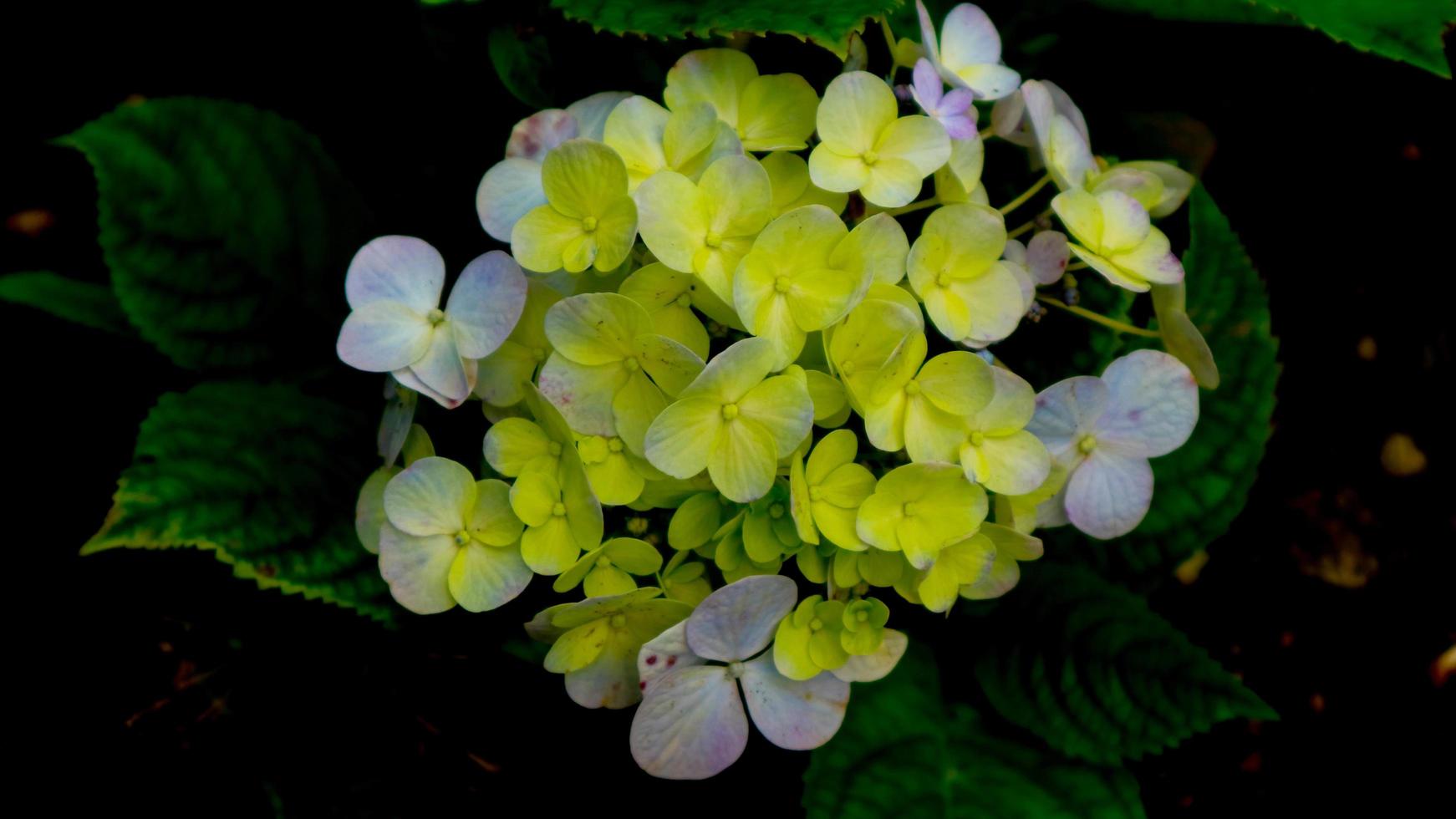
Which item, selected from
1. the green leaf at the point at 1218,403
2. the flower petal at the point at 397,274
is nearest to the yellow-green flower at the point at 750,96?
the flower petal at the point at 397,274

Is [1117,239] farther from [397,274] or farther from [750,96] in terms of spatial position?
[397,274]

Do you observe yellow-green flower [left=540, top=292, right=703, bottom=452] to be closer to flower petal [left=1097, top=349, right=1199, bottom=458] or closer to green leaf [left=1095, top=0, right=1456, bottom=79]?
flower petal [left=1097, top=349, right=1199, bottom=458]

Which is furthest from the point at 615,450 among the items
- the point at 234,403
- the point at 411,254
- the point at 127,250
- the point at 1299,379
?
the point at 1299,379

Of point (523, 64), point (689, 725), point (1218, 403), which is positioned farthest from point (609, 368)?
point (1218, 403)

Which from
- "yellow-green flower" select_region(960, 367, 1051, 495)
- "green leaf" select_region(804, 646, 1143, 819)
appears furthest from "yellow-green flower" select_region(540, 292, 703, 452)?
"green leaf" select_region(804, 646, 1143, 819)

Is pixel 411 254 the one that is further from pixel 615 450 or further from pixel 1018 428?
pixel 1018 428
